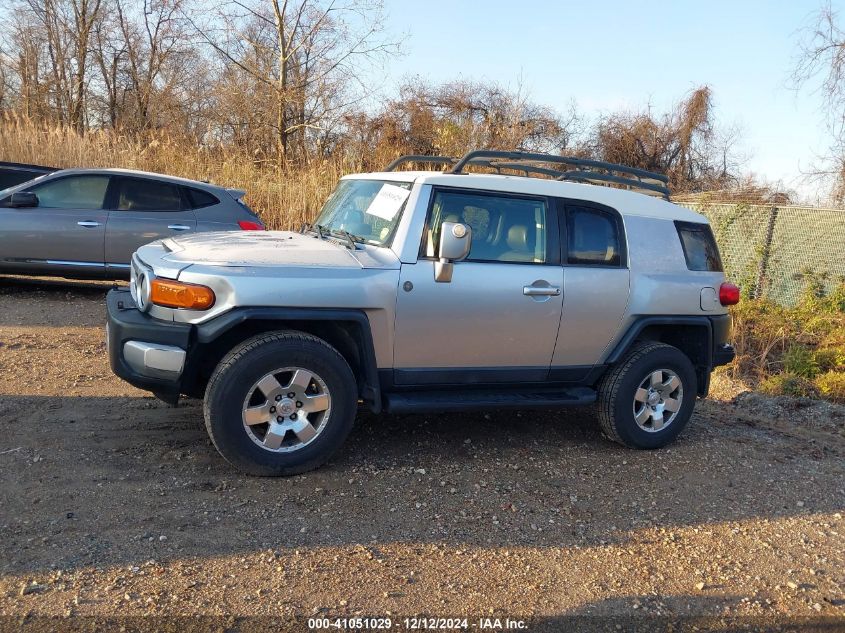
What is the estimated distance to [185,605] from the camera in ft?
9.55

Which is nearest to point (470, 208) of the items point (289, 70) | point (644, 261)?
point (644, 261)

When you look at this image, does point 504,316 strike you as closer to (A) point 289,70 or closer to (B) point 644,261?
(B) point 644,261

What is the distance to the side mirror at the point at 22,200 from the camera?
8.73 m

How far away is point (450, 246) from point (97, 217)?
6.41 m

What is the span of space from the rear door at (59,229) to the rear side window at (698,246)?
700 cm

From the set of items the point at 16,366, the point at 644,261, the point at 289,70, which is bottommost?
the point at 16,366

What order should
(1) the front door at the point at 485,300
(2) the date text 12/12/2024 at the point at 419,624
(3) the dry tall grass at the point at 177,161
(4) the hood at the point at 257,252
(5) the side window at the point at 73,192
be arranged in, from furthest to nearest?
(3) the dry tall grass at the point at 177,161
(5) the side window at the point at 73,192
(1) the front door at the point at 485,300
(4) the hood at the point at 257,252
(2) the date text 12/12/2024 at the point at 419,624

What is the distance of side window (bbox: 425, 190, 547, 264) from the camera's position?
461cm

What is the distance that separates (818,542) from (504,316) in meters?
2.24

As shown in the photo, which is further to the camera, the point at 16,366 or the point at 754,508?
the point at 16,366

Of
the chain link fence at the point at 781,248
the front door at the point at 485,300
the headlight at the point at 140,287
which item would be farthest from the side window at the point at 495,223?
the chain link fence at the point at 781,248

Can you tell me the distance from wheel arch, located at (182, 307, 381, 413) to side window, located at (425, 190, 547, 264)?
724 millimetres

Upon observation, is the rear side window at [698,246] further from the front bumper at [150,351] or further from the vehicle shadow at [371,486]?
the front bumper at [150,351]

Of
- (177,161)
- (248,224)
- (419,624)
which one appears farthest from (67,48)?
(419,624)
